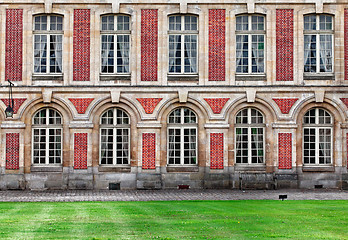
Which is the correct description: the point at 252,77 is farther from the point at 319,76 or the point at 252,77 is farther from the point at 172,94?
the point at 172,94

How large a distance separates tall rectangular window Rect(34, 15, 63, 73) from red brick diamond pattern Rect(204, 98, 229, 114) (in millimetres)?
6651

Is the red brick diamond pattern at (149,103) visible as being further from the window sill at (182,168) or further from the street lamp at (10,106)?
the street lamp at (10,106)

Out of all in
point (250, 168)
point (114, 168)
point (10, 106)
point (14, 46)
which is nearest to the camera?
point (10, 106)

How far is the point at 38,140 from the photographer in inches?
1097

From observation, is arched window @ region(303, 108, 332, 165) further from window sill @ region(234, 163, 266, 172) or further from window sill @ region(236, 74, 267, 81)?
window sill @ region(236, 74, 267, 81)

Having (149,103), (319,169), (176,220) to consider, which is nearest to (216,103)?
(149,103)

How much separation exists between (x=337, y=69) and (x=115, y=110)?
993 cm

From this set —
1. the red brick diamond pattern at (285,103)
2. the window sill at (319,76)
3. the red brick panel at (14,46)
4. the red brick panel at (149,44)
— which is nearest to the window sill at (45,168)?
the red brick panel at (14,46)

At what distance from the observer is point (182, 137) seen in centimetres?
2802

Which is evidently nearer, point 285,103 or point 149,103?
point 149,103

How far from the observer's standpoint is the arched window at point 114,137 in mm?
27938

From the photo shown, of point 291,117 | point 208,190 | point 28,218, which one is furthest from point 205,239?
point 291,117

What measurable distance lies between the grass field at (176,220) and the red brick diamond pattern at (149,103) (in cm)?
780

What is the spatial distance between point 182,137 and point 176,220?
12661 mm
